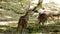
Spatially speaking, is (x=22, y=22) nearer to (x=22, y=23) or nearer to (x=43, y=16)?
(x=22, y=23)

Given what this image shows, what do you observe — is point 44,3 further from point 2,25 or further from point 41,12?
point 2,25

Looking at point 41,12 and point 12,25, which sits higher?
point 41,12

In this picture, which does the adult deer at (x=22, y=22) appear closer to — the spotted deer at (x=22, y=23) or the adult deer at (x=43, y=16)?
the spotted deer at (x=22, y=23)

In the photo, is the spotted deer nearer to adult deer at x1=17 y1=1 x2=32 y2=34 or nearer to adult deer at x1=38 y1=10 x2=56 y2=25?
adult deer at x1=17 y1=1 x2=32 y2=34

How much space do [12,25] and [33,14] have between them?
0.35 meters

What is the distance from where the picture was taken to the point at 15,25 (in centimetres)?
229

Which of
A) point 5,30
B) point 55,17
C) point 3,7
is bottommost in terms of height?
point 5,30

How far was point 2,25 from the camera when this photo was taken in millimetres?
2266

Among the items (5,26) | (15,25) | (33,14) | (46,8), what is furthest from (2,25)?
(46,8)

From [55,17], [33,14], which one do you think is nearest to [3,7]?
[33,14]

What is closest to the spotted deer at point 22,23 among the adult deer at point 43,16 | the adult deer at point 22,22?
the adult deer at point 22,22

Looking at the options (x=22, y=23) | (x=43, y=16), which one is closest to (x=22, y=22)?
(x=22, y=23)

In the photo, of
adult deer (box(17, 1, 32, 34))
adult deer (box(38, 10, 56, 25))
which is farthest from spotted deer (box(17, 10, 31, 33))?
adult deer (box(38, 10, 56, 25))

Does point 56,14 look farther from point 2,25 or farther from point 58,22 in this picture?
point 2,25
